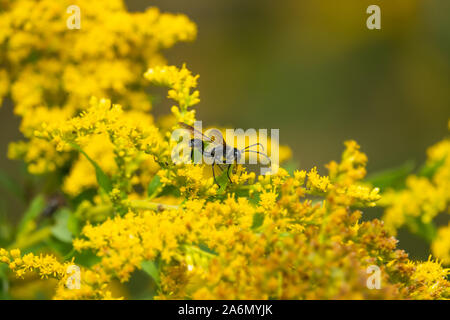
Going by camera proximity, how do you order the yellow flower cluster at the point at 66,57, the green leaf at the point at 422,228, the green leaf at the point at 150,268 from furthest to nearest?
the green leaf at the point at 422,228 < the yellow flower cluster at the point at 66,57 < the green leaf at the point at 150,268

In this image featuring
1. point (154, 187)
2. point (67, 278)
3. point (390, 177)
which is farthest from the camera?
point (390, 177)

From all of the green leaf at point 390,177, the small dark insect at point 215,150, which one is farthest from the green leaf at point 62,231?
the green leaf at point 390,177

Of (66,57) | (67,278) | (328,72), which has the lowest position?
(67,278)

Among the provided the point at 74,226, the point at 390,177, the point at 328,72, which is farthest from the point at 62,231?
the point at 328,72

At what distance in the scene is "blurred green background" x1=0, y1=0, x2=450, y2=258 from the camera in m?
2.47

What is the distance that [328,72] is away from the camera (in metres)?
2.77

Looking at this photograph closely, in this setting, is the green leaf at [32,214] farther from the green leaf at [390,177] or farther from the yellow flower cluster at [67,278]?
the green leaf at [390,177]

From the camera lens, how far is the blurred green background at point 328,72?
8.12 ft

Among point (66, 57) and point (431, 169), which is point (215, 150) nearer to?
point (66, 57)

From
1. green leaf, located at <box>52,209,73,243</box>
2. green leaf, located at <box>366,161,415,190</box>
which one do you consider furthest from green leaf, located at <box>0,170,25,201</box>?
green leaf, located at <box>366,161,415,190</box>

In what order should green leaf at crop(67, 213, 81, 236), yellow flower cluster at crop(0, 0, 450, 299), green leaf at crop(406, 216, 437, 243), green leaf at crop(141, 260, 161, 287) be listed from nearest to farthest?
yellow flower cluster at crop(0, 0, 450, 299) < green leaf at crop(141, 260, 161, 287) < green leaf at crop(67, 213, 81, 236) < green leaf at crop(406, 216, 437, 243)

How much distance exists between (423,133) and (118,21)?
6.70ft

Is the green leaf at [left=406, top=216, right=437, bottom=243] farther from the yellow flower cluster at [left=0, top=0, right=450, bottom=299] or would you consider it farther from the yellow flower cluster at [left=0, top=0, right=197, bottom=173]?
the yellow flower cluster at [left=0, top=0, right=197, bottom=173]
